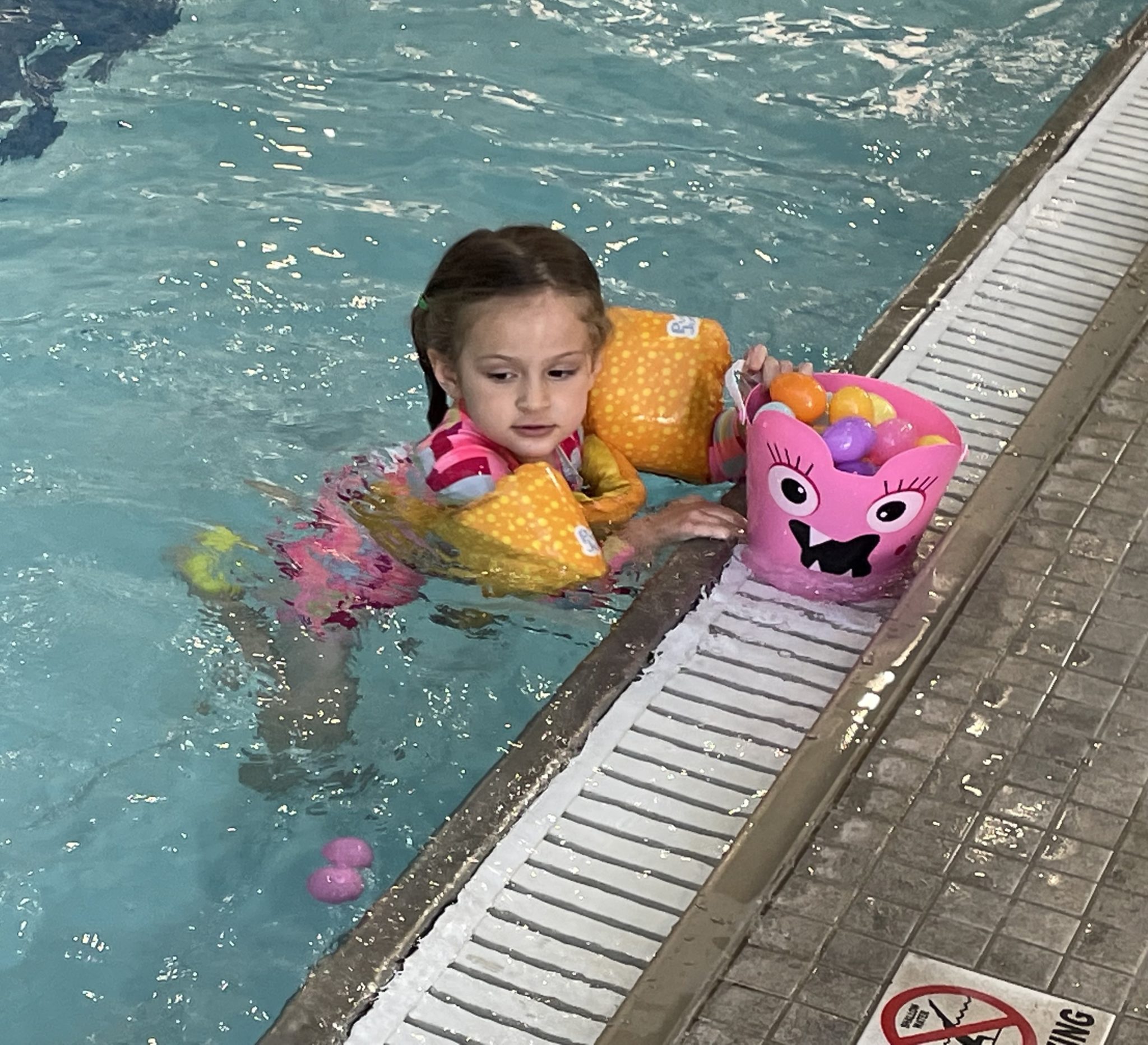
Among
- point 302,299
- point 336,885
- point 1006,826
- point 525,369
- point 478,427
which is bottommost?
point 336,885

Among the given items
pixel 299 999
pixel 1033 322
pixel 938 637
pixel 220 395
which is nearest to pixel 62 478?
pixel 220 395

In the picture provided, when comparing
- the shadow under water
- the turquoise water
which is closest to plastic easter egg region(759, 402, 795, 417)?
the turquoise water

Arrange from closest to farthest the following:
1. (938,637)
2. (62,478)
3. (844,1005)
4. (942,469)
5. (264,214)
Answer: (844,1005), (938,637), (942,469), (62,478), (264,214)

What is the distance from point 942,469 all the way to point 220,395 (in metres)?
1.72

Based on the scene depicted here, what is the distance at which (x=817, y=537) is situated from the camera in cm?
263

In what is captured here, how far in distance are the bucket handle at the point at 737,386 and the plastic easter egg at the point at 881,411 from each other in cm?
22

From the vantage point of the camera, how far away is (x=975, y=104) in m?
→ 4.95

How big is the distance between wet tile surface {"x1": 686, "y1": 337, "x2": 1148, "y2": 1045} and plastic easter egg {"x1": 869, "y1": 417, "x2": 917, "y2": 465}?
224mm

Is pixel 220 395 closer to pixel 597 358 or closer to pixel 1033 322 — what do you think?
pixel 597 358

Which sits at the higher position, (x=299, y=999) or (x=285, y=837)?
(x=299, y=999)

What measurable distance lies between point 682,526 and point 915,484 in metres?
0.45

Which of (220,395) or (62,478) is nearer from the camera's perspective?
(62,478)

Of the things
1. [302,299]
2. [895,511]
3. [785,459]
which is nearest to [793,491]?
[785,459]

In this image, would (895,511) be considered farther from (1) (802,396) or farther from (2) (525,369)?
(2) (525,369)
